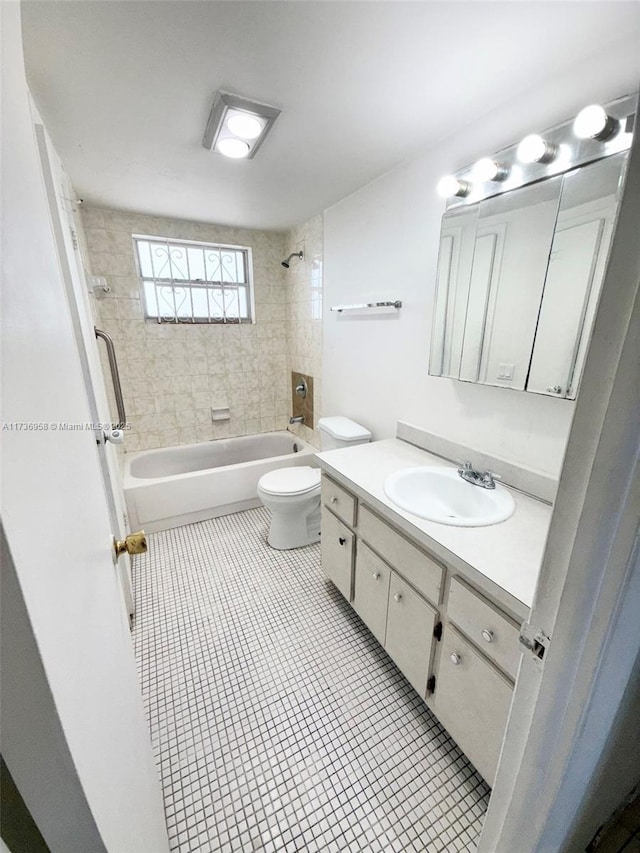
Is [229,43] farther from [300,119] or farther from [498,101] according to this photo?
[498,101]

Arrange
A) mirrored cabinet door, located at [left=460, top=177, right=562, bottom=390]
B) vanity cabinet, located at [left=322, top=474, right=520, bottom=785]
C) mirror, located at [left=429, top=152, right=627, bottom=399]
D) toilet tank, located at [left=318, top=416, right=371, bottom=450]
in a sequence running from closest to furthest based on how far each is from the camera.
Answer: vanity cabinet, located at [left=322, top=474, right=520, bottom=785]
mirror, located at [left=429, top=152, right=627, bottom=399]
mirrored cabinet door, located at [left=460, top=177, right=562, bottom=390]
toilet tank, located at [left=318, top=416, right=371, bottom=450]

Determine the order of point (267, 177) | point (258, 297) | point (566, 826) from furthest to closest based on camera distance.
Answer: point (258, 297) < point (267, 177) < point (566, 826)

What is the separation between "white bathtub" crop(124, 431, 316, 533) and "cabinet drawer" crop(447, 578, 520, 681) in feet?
6.32

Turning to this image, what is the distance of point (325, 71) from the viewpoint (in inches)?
43.2

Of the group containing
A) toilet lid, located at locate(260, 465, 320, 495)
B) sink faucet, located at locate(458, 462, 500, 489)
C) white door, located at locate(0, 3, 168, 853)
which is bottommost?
toilet lid, located at locate(260, 465, 320, 495)

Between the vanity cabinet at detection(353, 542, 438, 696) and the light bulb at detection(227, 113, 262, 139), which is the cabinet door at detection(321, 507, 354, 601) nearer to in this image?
the vanity cabinet at detection(353, 542, 438, 696)

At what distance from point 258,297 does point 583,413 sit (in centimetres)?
310

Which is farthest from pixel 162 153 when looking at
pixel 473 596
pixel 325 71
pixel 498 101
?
pixel 473 596

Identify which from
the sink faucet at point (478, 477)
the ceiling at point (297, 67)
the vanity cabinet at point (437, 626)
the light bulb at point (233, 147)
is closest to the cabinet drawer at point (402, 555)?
the vanity cabinet at point (437, 626)

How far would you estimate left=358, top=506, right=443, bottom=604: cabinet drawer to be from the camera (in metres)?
1.12

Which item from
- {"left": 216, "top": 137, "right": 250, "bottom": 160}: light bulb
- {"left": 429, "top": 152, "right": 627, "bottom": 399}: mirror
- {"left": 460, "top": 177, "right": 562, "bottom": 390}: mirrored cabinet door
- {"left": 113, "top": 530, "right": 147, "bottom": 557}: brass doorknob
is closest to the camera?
{"left": 113, "top": 530, "right": 147, "bottom": 557}: brass doorknob

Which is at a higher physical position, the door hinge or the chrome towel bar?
the chrome towel bar

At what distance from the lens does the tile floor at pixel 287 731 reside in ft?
3.37

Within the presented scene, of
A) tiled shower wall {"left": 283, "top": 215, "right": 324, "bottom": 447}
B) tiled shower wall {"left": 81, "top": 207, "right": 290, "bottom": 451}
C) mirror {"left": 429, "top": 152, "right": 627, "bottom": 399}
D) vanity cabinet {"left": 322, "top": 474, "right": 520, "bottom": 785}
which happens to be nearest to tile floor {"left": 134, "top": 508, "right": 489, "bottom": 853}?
vanity cabinet {"left": 322, "top": 474, "right": 520, "bottom": 785}
